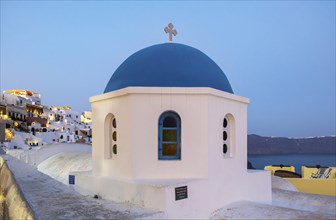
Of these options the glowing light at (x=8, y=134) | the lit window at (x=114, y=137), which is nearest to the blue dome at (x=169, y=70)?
the lit window at (x=114, y=137)

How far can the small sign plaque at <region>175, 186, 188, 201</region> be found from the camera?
6105mm

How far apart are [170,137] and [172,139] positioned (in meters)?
0.06

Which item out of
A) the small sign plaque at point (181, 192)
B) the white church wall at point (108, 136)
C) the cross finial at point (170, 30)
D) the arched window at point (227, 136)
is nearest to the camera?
the small sign plaque at point (181, 192)

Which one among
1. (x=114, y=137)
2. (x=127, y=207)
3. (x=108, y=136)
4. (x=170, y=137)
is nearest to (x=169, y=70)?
(x=170, y=137)

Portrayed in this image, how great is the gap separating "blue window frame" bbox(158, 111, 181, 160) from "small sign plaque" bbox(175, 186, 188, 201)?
3.31 feet

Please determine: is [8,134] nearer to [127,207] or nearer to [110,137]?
[110,137]

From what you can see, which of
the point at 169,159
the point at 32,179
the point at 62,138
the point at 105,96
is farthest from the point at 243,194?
the point at 62,138

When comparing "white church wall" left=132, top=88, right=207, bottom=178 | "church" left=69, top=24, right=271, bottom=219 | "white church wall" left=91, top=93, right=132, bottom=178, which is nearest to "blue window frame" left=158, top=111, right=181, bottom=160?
"church" left=69, top=24, right=271, bottom=219

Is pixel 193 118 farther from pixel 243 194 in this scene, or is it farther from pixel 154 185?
pixel 243 194

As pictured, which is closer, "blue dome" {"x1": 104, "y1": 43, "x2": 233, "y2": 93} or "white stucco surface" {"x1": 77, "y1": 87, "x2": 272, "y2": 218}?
"white stucco surface" {"x1": 77, "y1": 87, "x2": 272, "y2": 218}

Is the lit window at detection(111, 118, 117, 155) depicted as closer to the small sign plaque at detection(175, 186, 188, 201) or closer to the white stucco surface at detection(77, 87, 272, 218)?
the white stucco surface at detection(77, 87, 272, 218)

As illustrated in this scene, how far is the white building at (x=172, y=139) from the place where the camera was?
6.66 m

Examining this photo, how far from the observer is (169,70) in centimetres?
764

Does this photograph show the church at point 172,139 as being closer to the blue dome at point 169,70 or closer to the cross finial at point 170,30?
the blue dome at point 169,70
